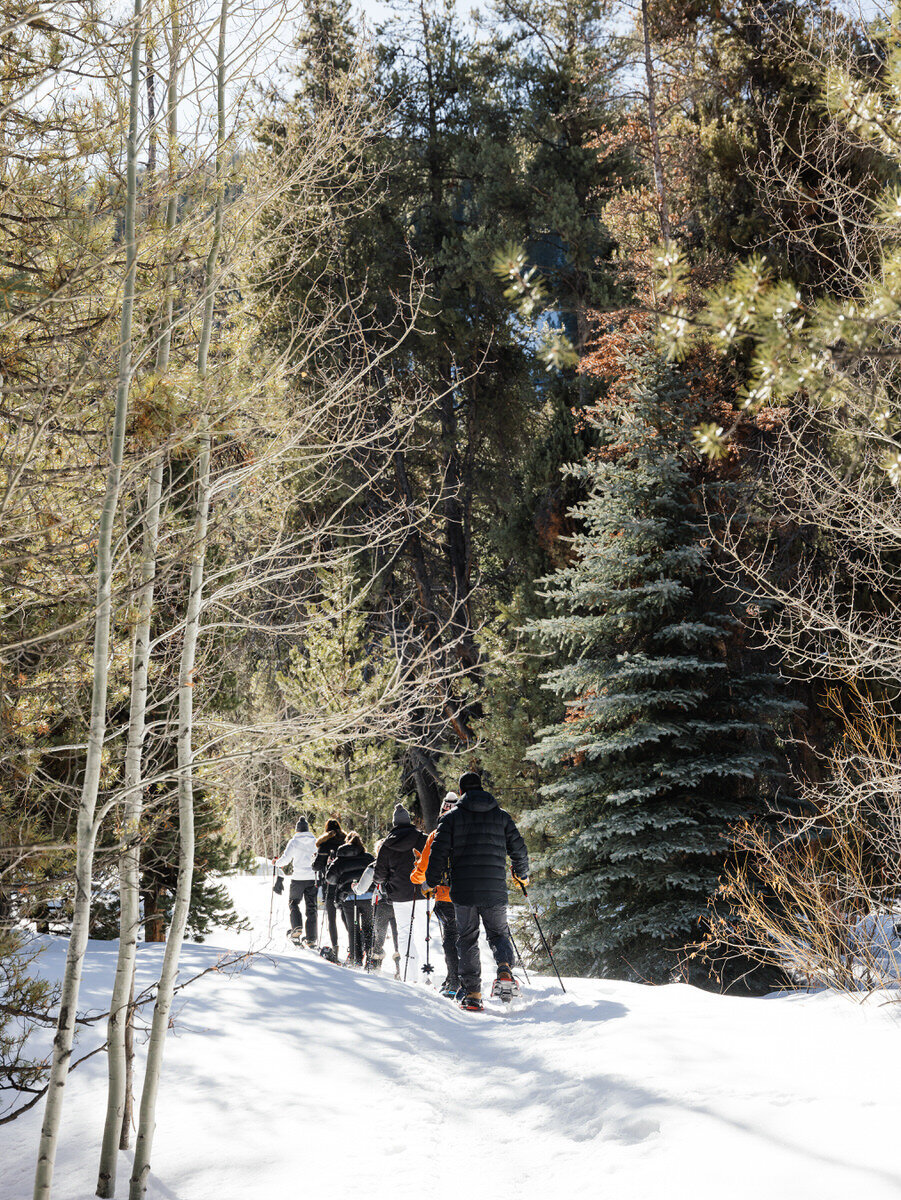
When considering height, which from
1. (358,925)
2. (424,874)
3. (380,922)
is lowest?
(358,925)

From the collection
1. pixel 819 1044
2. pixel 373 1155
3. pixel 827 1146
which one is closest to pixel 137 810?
pixel 373 1155

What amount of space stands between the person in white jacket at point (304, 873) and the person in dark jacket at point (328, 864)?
0.17 meters

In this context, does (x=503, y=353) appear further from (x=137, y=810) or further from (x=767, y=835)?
(x=137, y=810)

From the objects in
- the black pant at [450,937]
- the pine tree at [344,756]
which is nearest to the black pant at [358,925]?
the black pant at [450,937]

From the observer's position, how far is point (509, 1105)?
520cm

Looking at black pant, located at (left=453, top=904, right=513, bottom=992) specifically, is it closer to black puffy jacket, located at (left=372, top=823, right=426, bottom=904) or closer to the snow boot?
the snow boot

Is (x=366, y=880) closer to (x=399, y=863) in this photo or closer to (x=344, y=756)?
(x=399, y=863)

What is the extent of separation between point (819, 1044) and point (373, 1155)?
2354 mm

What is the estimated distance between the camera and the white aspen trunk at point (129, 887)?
394cm

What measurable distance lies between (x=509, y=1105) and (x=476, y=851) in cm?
359

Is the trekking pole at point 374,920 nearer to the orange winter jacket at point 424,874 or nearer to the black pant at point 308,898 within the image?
the orange winter jacket at point 424,874

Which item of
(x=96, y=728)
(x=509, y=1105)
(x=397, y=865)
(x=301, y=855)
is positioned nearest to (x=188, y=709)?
(x=96, y=728)

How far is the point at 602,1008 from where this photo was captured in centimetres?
692

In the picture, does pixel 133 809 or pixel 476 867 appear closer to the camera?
pixel 133 809
